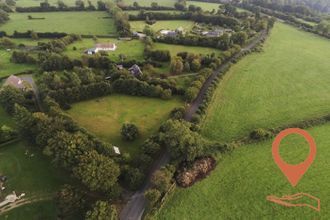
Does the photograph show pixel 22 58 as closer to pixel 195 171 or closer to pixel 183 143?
pixel 183 143

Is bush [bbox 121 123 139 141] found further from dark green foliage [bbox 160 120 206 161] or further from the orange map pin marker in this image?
the orange map pin marker

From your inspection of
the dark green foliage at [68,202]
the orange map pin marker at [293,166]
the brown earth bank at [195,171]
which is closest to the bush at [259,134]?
Answer: the orange map pin marker at [293,166]

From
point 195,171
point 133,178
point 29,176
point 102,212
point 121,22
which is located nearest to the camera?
point 102,212

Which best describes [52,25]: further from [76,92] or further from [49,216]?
[49,216]

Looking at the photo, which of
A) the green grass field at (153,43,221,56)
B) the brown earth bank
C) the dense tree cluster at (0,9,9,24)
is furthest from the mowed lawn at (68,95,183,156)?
the dense tree cluster at (0,9,9,24)

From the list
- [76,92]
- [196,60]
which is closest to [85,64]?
[76,92]

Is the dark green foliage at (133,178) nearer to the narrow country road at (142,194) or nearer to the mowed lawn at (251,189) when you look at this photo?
the narrow country road at (142,194)

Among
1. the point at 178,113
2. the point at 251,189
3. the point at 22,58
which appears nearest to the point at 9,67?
the point at 22,58
